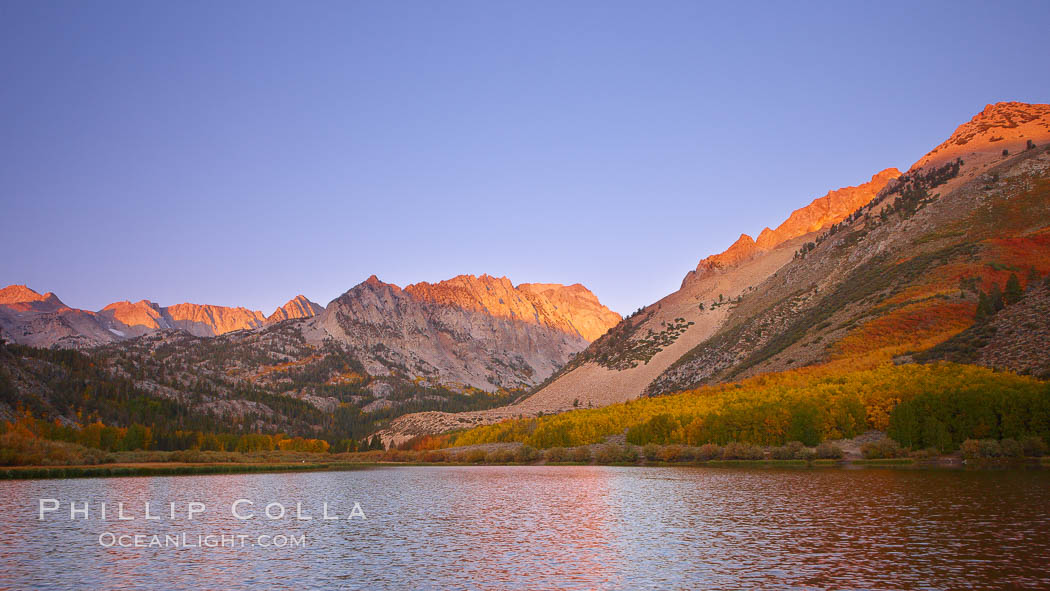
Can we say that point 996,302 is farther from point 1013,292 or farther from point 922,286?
point 922,286

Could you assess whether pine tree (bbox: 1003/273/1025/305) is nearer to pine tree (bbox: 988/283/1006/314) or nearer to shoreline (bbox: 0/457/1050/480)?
pine tree (bbox: 988/283/1006/314)

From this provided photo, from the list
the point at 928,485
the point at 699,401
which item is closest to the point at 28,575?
the point at 928,485

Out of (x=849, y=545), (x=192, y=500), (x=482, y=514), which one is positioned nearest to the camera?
(x=849, y=545)

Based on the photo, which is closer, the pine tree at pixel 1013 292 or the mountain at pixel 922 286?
the pine tree at pixel 1013 292

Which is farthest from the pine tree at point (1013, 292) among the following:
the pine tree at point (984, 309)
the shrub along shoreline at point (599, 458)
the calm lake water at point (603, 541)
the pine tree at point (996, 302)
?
the calm lake water at point (603, 541)

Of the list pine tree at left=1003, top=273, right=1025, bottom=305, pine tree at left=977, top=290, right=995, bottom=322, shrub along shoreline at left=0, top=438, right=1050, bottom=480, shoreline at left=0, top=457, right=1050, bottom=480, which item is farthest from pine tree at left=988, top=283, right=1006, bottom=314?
shoreline at left=0, top=457, right=1050, bottom=480

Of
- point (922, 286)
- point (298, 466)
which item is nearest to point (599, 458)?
point (922, 286)

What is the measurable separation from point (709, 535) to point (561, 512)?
16.9 meters

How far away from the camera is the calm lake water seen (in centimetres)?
3042

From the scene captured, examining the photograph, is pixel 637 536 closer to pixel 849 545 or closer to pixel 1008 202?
pixel 849 545

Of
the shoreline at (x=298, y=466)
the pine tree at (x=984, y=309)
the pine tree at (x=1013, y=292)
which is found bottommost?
the shoreline at (x=298, y=466)

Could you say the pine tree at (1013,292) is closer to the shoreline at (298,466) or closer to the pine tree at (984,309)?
the pine tree at (984,309)

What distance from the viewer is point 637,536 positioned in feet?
139

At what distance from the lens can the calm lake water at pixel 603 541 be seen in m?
30.4
